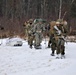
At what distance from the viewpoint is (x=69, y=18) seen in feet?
148

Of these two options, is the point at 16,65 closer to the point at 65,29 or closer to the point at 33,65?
the point at 33,65

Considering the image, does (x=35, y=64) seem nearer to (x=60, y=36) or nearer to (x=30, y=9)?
(x=60, y=36)

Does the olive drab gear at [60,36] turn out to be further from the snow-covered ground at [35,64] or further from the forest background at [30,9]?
the forest background at [30,9]

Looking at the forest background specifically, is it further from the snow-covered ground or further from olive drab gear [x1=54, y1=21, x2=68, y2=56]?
olive drab gear [x1=54, y1=21, x2=68, y2=56]

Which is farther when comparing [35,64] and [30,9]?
[30,9]

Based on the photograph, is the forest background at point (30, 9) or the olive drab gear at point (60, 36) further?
the forest background at point (30, 9)

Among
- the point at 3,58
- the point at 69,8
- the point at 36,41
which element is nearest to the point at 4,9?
the point at 69,8

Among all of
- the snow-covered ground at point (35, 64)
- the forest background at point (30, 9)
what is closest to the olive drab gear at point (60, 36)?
the snow-covered ground at point (35, 64)

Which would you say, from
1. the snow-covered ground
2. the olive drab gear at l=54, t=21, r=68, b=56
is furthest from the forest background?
the olive drab gear at l=54, t=21, r=68, b=56

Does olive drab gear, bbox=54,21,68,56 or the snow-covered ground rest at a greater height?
olive drab gear, bbox=54,21,68,56

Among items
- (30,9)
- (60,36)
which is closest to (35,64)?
(60,36)

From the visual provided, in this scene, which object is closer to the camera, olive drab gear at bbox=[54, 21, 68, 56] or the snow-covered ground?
the snow-covered ground

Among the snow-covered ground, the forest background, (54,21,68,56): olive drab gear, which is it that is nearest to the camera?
the snow-covered ground

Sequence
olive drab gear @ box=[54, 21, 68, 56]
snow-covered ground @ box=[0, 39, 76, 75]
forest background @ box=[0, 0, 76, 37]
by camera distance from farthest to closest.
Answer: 1. forest background @ box=[0, 0, 76, 37]
2. olive drab gear @ box=[54, 21, 68, 56]
3. snow-covered ground @ box=[0, 39, 76, 75]
